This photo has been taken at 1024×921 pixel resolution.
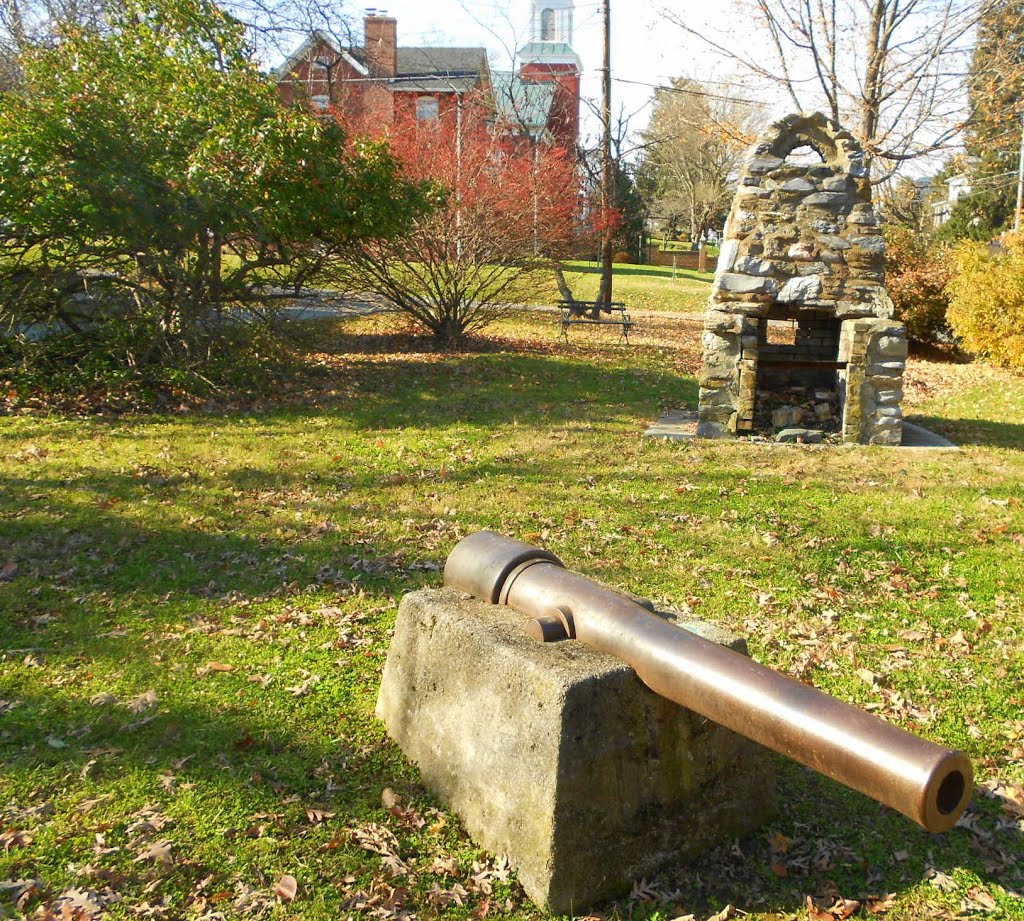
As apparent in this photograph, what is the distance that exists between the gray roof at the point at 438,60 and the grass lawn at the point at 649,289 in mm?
11536

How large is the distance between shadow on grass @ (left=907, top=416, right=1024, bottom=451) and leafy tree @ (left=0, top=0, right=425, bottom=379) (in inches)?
298

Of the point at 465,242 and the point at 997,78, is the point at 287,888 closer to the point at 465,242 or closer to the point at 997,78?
the point at 465,242

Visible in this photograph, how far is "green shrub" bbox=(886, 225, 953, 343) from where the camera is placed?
18.3m

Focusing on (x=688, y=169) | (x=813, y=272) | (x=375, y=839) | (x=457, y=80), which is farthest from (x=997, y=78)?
(x=688, y=169)

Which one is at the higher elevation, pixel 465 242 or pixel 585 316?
pixel 465 242

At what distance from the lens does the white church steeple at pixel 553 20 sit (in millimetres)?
26875

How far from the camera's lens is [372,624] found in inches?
201

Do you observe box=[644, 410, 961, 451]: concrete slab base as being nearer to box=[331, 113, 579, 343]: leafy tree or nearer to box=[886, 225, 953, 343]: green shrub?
box=[331, 113, 579, 343]: leafy tree

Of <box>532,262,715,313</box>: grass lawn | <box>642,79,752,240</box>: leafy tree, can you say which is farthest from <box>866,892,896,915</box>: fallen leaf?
<box>642,79,752,240</box>: leafy tree

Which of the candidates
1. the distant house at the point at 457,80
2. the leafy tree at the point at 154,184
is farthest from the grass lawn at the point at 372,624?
the distant house at the point at 457,80

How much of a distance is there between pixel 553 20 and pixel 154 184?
26.1 m

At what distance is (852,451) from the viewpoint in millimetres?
9312

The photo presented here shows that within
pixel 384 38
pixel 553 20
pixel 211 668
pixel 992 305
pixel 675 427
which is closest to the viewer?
pixel 211 668

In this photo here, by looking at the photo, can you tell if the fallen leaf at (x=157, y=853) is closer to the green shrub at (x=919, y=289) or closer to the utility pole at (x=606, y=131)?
the green shrub at (x=919, y=289)
